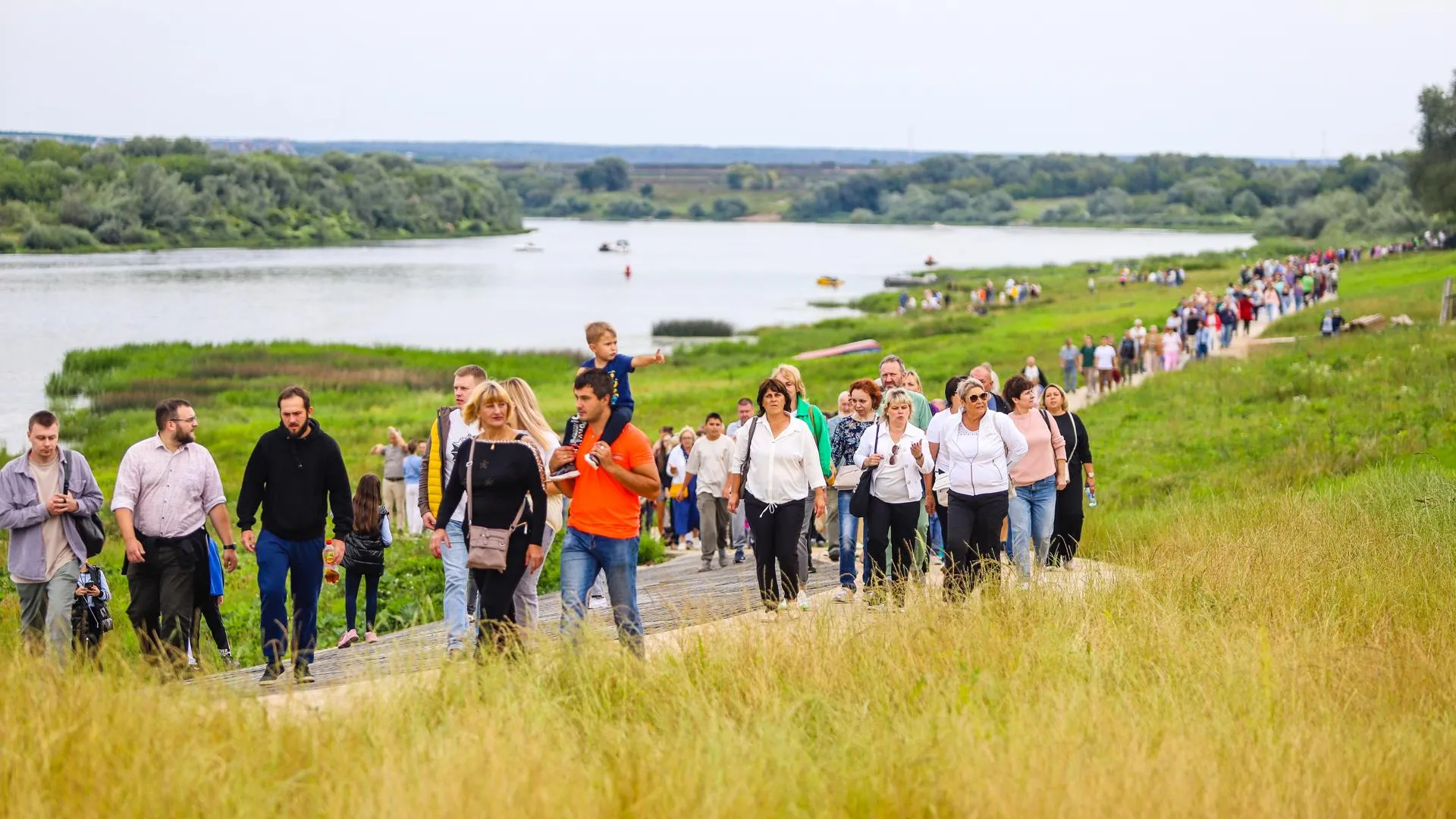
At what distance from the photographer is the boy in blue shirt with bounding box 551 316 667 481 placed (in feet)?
26.6

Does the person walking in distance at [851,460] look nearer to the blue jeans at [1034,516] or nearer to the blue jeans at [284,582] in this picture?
the blue jeans at [1034,516]

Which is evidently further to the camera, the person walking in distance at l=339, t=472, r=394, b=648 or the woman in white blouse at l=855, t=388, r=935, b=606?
the person walking in distance at l=339, t=472, r=394, b=648

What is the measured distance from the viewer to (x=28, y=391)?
3988 centimetres

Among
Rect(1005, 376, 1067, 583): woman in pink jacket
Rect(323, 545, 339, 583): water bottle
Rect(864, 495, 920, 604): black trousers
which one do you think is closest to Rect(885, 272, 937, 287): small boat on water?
Rect(1005, 376, 1067, 583): woman in pink jacket

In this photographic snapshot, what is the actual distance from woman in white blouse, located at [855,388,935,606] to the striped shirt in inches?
176

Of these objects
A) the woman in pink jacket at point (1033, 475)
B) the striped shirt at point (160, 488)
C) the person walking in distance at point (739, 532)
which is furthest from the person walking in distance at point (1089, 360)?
the striped shirt at point (160, 488)

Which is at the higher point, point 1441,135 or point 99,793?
point 1441,135

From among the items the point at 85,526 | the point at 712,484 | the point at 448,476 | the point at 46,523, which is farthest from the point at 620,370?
the point at 712,484

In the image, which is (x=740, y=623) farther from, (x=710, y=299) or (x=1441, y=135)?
(x=710, y=299)

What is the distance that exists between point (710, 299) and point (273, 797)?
91.6m

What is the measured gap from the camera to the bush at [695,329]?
67000mm

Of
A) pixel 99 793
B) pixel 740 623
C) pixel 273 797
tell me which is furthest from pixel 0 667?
pixel 740 623

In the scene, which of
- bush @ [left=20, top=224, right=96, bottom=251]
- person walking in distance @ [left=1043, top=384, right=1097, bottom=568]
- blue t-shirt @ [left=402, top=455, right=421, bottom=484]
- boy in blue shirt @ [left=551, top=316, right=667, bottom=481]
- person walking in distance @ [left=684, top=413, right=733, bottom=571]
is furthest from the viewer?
bush @ [left=20, top=224, right=96, bottom=251]

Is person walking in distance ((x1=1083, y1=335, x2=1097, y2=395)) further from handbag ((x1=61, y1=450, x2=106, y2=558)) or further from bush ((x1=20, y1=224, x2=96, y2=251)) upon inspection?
bush ((x1=20, y1=224, x2=96, y2=251))
